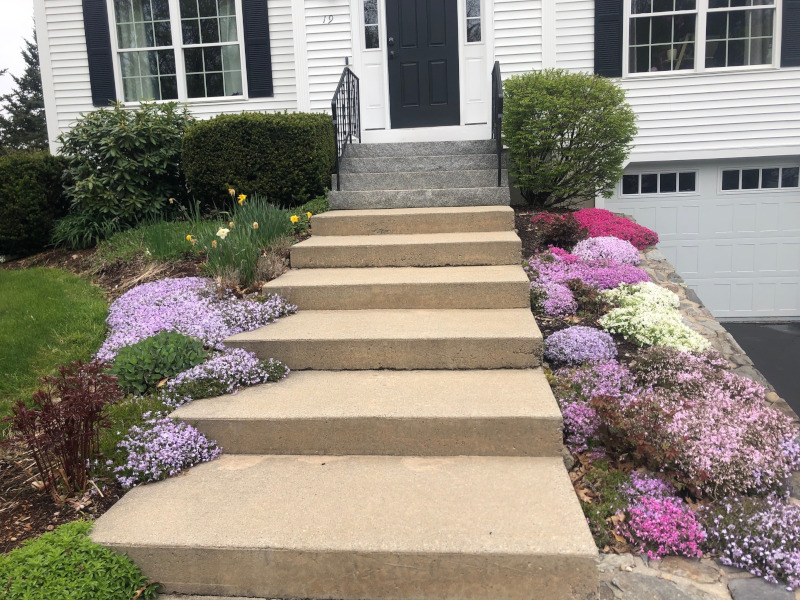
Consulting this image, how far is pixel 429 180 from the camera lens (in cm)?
643

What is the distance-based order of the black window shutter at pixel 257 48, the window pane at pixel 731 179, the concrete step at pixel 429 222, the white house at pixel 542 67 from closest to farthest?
the concrete step at pixel 429 222 < the white house at pixel 542 67 < the black window shutter at pixel 257 48 < the window pane at pixel 731 179

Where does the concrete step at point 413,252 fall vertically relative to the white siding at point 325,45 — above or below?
below

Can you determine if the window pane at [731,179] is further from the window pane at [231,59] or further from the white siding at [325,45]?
the window pane at [231,59]

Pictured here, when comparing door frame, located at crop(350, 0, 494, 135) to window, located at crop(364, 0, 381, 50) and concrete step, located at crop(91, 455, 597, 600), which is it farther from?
concrete step, located at crop(91, 455, 597, 600)

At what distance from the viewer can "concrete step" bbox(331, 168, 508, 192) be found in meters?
6.42

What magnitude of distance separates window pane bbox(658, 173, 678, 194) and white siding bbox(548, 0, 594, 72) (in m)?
1.76

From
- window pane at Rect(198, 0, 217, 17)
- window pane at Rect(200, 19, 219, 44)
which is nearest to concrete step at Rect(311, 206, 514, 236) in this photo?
window pane at Rect(200, 19, 219, 44)

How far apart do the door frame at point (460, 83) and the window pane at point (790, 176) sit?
153 inches

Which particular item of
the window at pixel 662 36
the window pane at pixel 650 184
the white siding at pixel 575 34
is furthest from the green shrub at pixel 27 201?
the window pane at pixel 650 184

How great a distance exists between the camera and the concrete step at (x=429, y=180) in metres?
6.42

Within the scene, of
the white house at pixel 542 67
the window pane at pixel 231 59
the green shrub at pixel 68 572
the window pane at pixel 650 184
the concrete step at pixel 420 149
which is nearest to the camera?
the green shrub at pixel 68 572

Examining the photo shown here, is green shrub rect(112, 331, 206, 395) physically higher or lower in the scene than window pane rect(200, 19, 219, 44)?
lower

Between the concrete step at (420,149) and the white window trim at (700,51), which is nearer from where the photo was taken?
the concrete step at (420,149)

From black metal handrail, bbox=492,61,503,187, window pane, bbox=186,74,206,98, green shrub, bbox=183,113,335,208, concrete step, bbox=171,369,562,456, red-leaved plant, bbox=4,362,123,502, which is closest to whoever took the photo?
red-leaved plant, bbox=4,362,123,502
